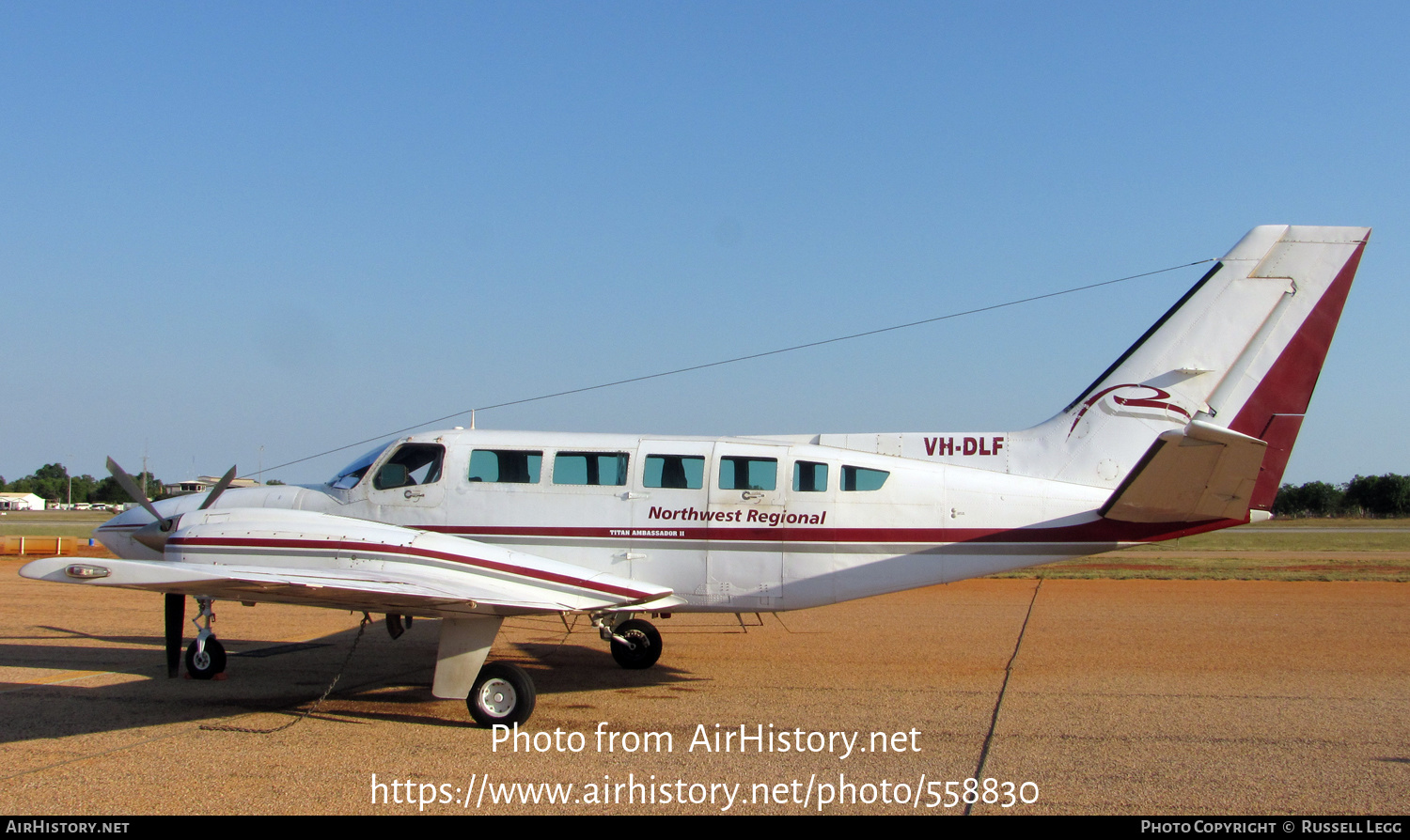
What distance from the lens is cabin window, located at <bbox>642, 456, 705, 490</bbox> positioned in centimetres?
1041

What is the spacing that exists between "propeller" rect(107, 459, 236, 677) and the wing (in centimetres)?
116

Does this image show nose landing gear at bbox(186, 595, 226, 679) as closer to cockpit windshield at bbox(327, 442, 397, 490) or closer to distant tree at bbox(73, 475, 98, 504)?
cockpit windshield at bbox(327, 442, 397, 490)

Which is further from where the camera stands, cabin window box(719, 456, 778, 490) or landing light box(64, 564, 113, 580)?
cabin window box(719, 456, 778, 490)

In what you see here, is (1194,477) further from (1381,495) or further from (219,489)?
(1381,495)

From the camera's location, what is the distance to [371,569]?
9469 millimetres

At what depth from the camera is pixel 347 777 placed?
7250 millimetres

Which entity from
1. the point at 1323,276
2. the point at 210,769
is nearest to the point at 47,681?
the point at 210,769

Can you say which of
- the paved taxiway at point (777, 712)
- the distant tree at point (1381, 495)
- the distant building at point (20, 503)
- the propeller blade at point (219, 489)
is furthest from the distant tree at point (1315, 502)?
the distant building at point (20, 503)

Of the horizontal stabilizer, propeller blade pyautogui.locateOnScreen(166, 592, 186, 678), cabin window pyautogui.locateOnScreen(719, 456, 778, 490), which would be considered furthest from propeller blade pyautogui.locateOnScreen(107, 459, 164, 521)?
the horizontal stabilizer

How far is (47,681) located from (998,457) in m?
11.9

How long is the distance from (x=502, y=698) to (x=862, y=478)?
4559mm

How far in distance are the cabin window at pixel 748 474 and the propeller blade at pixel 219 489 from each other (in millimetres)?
6337

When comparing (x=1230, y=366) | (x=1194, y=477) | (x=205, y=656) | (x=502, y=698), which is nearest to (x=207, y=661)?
(x=205, y=656)
